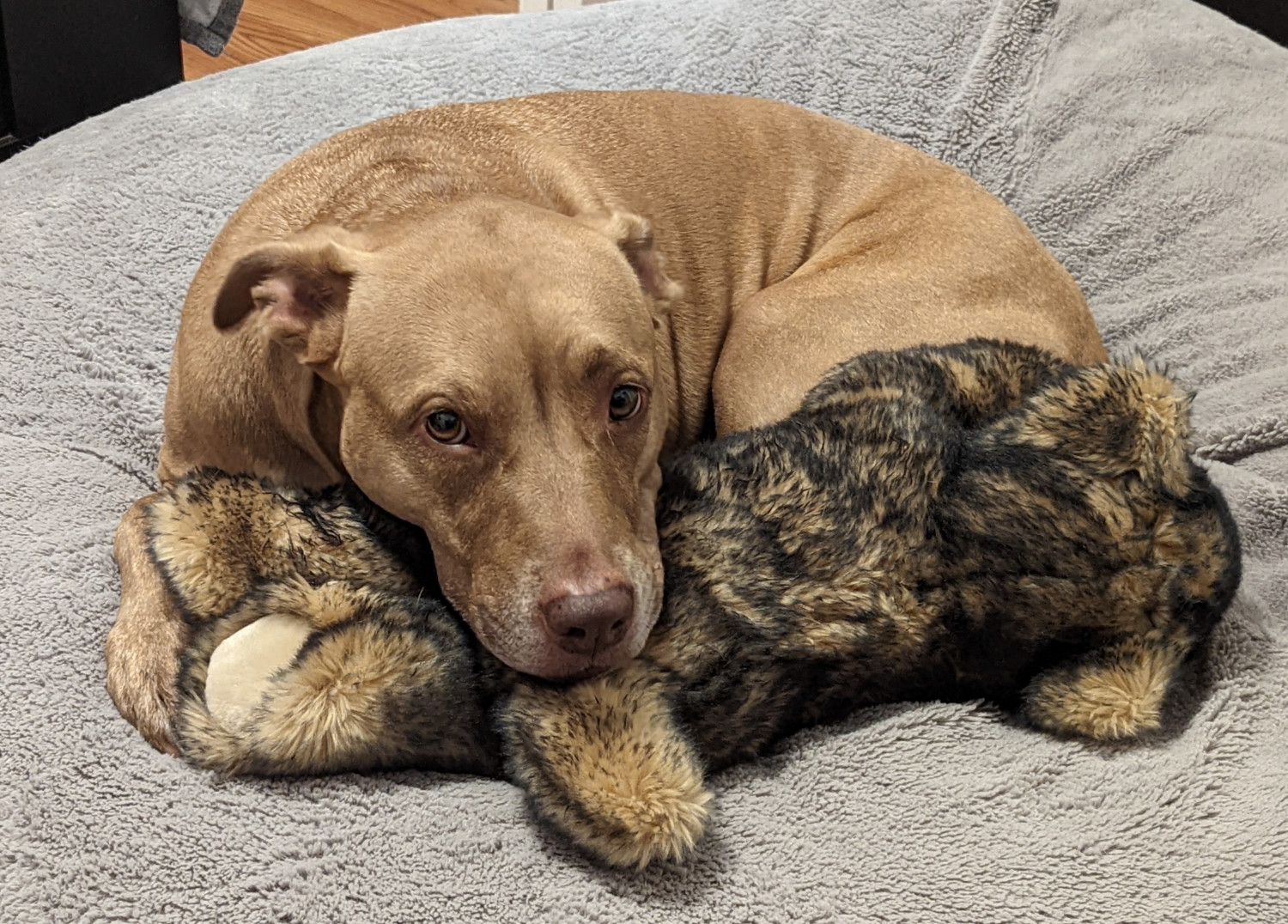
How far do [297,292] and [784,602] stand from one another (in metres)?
0.96

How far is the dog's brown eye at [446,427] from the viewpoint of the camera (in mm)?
1939

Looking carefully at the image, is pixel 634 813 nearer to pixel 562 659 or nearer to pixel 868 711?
pixel 562 659

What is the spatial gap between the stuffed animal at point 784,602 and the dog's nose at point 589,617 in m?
0.06

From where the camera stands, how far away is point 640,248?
7.59ft

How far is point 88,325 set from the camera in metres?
2.91

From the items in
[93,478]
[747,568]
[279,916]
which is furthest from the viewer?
[93,478]

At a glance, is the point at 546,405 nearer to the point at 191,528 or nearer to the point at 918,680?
the point at 191,528

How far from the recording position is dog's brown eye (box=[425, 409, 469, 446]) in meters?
1.94

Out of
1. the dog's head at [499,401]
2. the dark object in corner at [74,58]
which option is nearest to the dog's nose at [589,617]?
the dog's head at [499,401]

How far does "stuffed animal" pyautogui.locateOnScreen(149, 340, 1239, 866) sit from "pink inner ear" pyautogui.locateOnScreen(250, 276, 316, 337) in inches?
11.2

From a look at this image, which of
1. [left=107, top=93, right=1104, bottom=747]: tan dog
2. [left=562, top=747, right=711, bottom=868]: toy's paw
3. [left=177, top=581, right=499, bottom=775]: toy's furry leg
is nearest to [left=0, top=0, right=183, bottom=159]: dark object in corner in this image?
[left=107, top=93, right=1104, bottom=747]: tan dog

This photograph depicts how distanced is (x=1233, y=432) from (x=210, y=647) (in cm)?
222

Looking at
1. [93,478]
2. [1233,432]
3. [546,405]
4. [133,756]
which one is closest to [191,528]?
[133,756]

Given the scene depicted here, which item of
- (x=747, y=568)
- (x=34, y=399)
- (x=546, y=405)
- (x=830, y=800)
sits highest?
(x=546, y=405)
